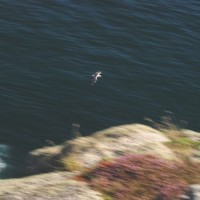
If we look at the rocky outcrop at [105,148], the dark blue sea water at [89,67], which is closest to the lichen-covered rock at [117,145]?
the rocky outcrop at [105,148]

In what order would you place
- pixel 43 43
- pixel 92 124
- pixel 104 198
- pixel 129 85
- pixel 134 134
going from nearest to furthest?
pixel 104 198, pixel 134 134, pixel 92 124, pixel 129 85, pixel 43 43

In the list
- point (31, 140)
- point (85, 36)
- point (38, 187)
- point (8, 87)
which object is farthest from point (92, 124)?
point (38, 187)

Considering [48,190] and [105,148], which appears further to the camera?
[105,148]

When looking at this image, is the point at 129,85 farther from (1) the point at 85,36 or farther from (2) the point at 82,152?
(2) the point at 82,152

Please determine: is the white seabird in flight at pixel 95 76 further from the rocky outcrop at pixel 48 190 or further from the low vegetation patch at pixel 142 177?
the rocky outcrop at pixel 48 190

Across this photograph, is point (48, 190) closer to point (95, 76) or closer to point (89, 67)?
point (95, 76)

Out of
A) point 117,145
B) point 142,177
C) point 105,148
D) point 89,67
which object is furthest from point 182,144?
point 89,67
